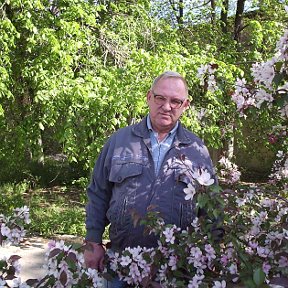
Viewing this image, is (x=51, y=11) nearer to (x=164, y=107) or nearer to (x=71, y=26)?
(x=71, y=26)

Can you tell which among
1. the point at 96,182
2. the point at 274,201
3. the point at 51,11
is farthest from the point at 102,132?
the point at 274,201

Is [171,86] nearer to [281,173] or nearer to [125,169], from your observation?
[125,169]

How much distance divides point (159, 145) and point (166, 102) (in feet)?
0.64

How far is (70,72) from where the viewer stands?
5.57 m

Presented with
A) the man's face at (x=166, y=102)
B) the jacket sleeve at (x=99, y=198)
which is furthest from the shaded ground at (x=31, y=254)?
the man's face at (x=166, y=102)

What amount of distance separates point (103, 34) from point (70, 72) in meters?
0.95

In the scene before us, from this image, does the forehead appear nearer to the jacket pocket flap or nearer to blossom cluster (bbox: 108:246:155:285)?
the jacket pocket flap

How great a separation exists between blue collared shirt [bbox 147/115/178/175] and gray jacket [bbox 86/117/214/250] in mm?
19

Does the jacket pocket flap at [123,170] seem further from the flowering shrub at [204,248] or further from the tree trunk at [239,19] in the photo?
the tree trunk at [239,19]

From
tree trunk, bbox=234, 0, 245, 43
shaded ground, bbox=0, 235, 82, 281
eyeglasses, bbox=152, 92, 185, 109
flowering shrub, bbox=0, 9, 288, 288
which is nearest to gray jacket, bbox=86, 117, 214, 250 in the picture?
eyeglasses, bbox=152, 92, 185, 109

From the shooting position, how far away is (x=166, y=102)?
2.17 meters

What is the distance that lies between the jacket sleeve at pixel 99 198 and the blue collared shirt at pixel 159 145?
21 centimetres

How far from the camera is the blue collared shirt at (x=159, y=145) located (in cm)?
216

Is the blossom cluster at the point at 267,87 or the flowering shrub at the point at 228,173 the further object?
the flowering shrub at the point at 228,173
